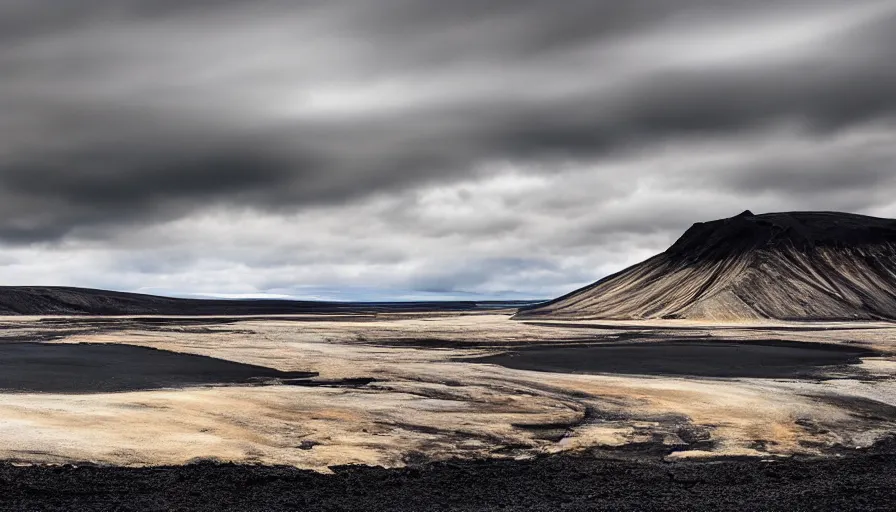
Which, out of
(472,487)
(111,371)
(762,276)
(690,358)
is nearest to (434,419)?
(472,487)

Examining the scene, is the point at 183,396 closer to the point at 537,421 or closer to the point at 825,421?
the point at 537,421

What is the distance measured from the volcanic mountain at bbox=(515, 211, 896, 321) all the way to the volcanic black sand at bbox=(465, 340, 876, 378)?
57.2 metres

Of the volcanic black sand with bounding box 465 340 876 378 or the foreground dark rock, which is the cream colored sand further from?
the volcanic black sand with bounding box 465 340 876 378

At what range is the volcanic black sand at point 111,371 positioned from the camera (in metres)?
24.3

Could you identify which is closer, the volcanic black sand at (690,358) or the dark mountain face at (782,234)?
the volcanic black sand at (690,358)

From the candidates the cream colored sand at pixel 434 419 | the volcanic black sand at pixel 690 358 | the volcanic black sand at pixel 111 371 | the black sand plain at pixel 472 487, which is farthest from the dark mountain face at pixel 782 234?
the black sand plain at pixel 472 487

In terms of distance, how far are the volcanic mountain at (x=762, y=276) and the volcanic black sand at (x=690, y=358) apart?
57.2 m

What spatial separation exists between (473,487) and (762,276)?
11366 centimetres

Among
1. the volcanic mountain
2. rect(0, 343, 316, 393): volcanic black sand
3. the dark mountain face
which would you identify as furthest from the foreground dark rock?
the dark mountain face

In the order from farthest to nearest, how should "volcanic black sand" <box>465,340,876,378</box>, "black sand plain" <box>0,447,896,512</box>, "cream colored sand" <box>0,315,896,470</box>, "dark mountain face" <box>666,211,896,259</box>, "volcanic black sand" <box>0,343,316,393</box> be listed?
1. "dark mountain face" <box>666,211,896,259</box>
2. "volcanic black sand" <box>465,340,876,378</box>
3. "volcanic black sand" <box>0,343,316,393</box>
4. "cream colored sand" <box>0,315,896,470</box>
5. "black sand plain" <box>0,447,896,512</box>

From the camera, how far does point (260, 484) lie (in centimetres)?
1202

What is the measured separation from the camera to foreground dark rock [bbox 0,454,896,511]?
10891 mm

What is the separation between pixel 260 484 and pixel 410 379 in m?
14.9

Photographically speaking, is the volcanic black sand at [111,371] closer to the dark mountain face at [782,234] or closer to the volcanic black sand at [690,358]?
the volcanic black sand at [690,358]
